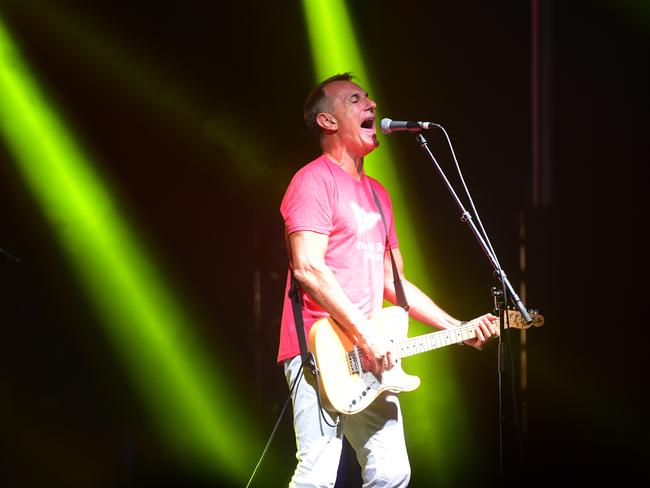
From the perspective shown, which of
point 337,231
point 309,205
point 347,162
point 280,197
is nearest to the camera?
point 309,205

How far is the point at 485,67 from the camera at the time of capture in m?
5.03

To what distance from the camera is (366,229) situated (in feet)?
10.2

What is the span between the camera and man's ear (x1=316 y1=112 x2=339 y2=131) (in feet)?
10.9

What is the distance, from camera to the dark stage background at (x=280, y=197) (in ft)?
14.9

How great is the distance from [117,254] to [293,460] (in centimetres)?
173

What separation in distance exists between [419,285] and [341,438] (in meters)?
2.11

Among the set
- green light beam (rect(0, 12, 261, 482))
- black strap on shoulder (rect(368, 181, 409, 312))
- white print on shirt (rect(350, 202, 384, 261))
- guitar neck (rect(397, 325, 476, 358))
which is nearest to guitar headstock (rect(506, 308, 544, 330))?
guitar neck (rect(397, 325, 476, 358))

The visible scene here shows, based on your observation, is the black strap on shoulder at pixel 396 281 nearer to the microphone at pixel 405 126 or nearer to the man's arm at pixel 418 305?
the man's arm at pixel 418 305

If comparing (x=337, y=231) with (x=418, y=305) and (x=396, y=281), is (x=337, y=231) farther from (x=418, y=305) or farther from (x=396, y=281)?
(x=418, y=305)

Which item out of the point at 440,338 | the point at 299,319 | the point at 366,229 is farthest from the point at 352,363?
the point at 366,229

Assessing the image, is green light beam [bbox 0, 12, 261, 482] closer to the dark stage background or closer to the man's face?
the dark stage background

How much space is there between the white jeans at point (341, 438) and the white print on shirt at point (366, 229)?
53 cm

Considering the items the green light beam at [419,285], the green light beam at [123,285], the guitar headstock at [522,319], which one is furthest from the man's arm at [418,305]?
the green light beam at [123,285]

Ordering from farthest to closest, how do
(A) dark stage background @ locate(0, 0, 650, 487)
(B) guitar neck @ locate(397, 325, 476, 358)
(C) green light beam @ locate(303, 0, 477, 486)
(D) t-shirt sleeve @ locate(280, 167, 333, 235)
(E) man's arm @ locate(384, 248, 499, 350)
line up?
(C) green light beam @ locate(303, 0, 477, 486)
(A) dark stage background @ locate(0, 0, 650, 487)
(E) man's arm @ locate(384, 248, 499, 350)
(B) guitar neck @ locate(397, 325, 476, 358)
(D) t-shirt sleeve @ locate(280, 167, 333, 235)
